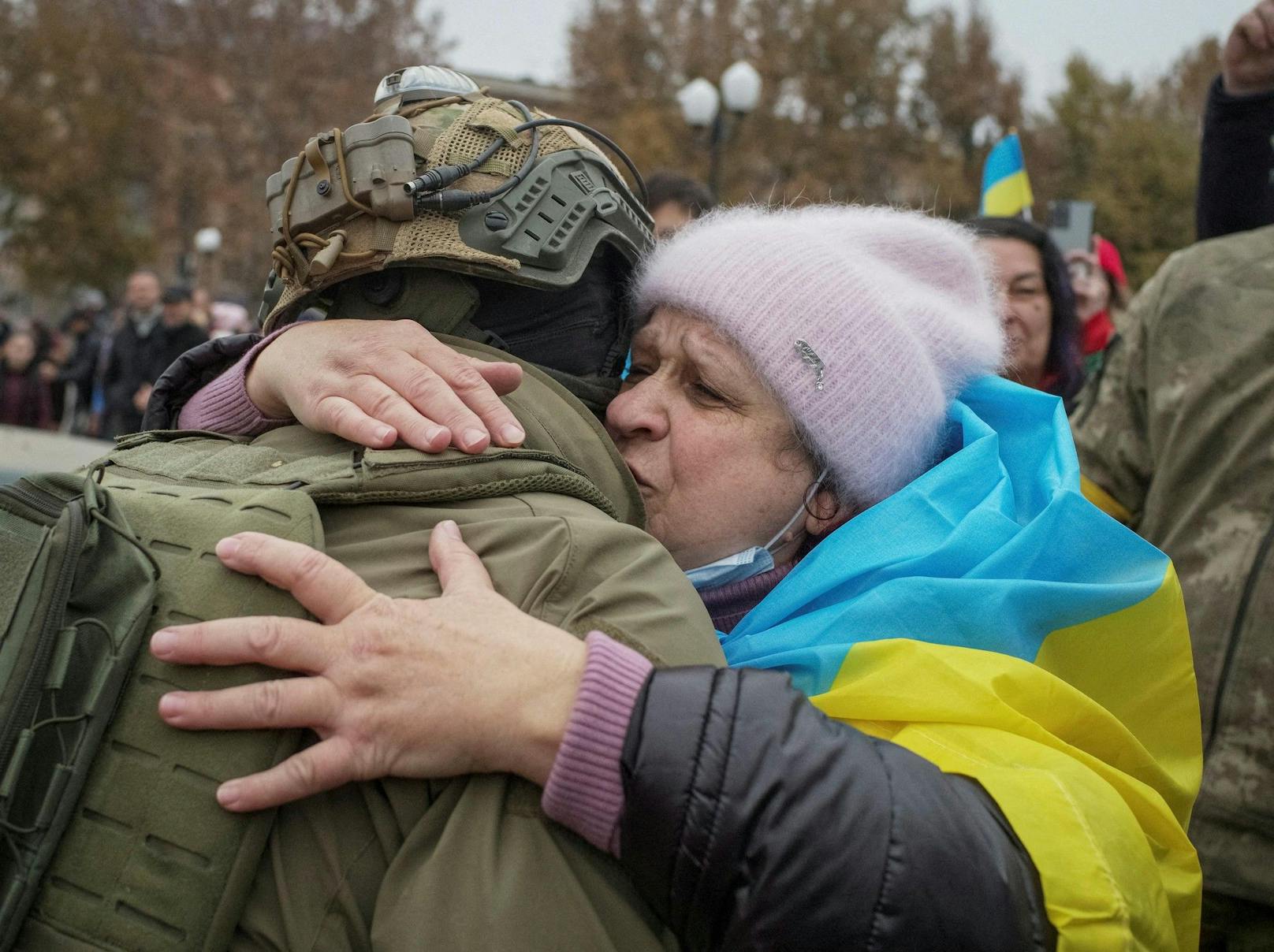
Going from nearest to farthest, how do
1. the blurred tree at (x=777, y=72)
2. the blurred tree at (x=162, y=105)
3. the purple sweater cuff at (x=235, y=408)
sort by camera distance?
the purple sweater cuff at (x=235, y=408), the blurred tree at (x=162, y=105), the blurred tree at (x=777, y=72)

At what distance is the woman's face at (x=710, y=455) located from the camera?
237 cm

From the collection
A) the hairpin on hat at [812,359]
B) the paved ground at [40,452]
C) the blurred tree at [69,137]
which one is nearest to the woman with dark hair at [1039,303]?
the hairpin on hat at [812,359]

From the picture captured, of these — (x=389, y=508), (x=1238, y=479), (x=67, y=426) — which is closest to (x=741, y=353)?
(x=389, y=508)

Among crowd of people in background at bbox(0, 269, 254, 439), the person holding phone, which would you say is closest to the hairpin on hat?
the person holding phone

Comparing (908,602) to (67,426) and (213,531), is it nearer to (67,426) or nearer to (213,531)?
(213,531)

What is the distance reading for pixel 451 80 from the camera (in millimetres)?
2289

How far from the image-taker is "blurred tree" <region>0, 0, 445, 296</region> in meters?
28.0

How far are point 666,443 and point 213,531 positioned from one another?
39.9 inches

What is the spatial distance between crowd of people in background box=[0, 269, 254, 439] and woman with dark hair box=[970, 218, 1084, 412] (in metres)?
6.19

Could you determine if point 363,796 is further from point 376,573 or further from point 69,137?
point 69,137

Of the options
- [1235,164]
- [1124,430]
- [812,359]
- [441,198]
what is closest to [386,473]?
[441,198]

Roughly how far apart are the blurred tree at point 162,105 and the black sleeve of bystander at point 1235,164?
88.9 ft

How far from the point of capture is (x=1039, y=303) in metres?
5.08

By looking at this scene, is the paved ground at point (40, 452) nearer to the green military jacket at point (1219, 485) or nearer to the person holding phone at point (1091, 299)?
the person holding phone at point (1091, 299)
